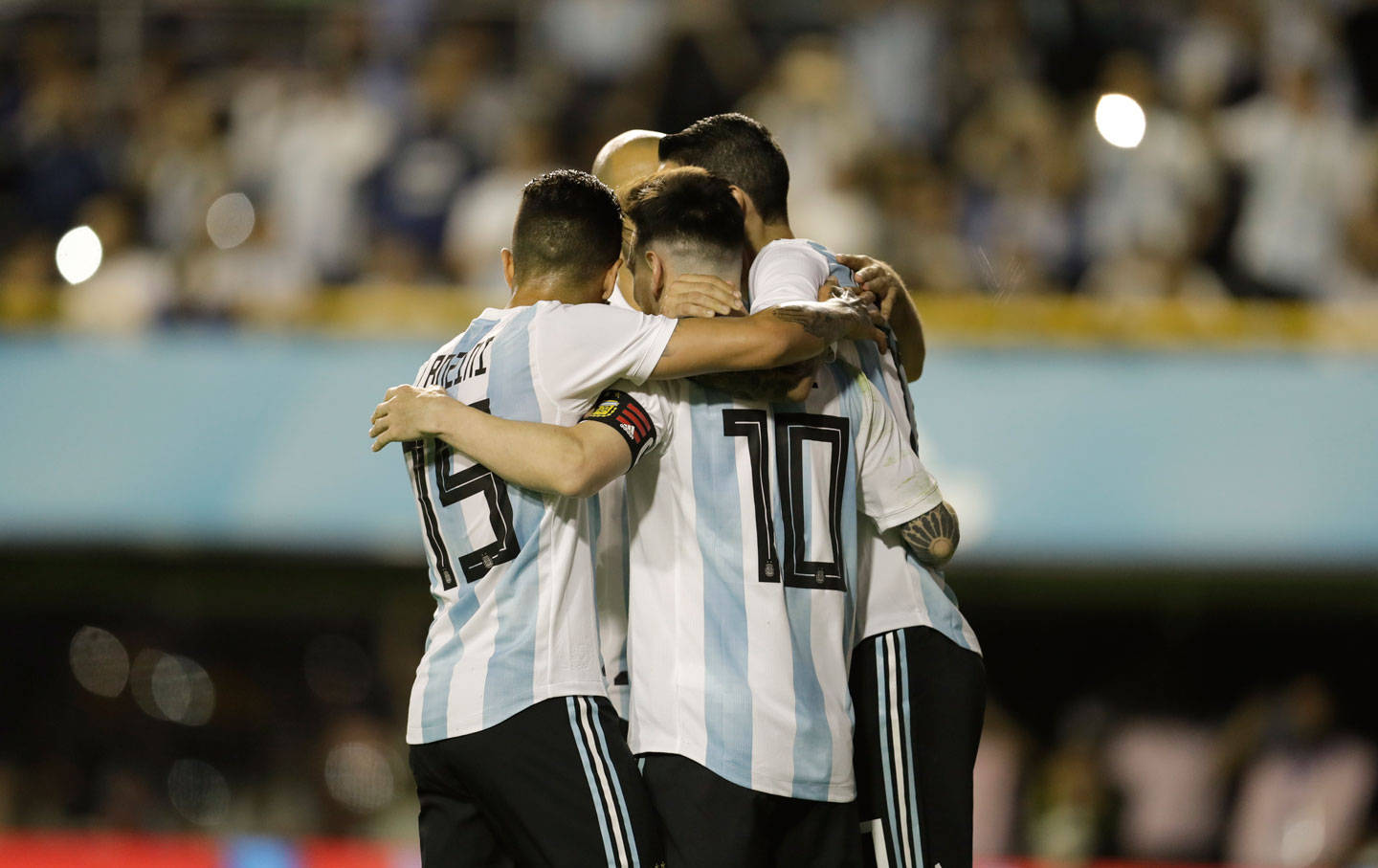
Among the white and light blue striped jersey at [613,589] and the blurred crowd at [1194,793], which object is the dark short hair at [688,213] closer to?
the white and light blue striped jersey at [613,589]

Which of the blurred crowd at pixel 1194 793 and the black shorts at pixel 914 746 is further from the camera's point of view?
the blurred crowd at pixel 1194 793

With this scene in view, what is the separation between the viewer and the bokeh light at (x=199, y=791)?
10281 mm

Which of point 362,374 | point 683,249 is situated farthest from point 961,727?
point 362,374

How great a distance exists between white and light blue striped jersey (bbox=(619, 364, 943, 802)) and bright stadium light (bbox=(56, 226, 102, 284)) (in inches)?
260

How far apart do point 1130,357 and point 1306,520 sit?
1.18m

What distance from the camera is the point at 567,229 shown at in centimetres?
366

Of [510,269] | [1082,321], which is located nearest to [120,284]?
[1082,321]

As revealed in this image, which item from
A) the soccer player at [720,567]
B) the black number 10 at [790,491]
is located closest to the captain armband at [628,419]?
the soccer player at [720,567]

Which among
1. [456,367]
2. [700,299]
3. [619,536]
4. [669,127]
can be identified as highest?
[669,127]

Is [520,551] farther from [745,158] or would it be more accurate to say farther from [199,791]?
[199,791]

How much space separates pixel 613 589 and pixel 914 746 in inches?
30.5

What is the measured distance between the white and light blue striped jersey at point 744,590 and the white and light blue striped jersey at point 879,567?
190 mm

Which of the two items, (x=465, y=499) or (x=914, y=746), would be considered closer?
(x=465, y=499)

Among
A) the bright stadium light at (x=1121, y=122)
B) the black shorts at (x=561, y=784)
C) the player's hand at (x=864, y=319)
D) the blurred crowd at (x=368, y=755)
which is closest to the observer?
the black shorts at (x=561, y=784)
